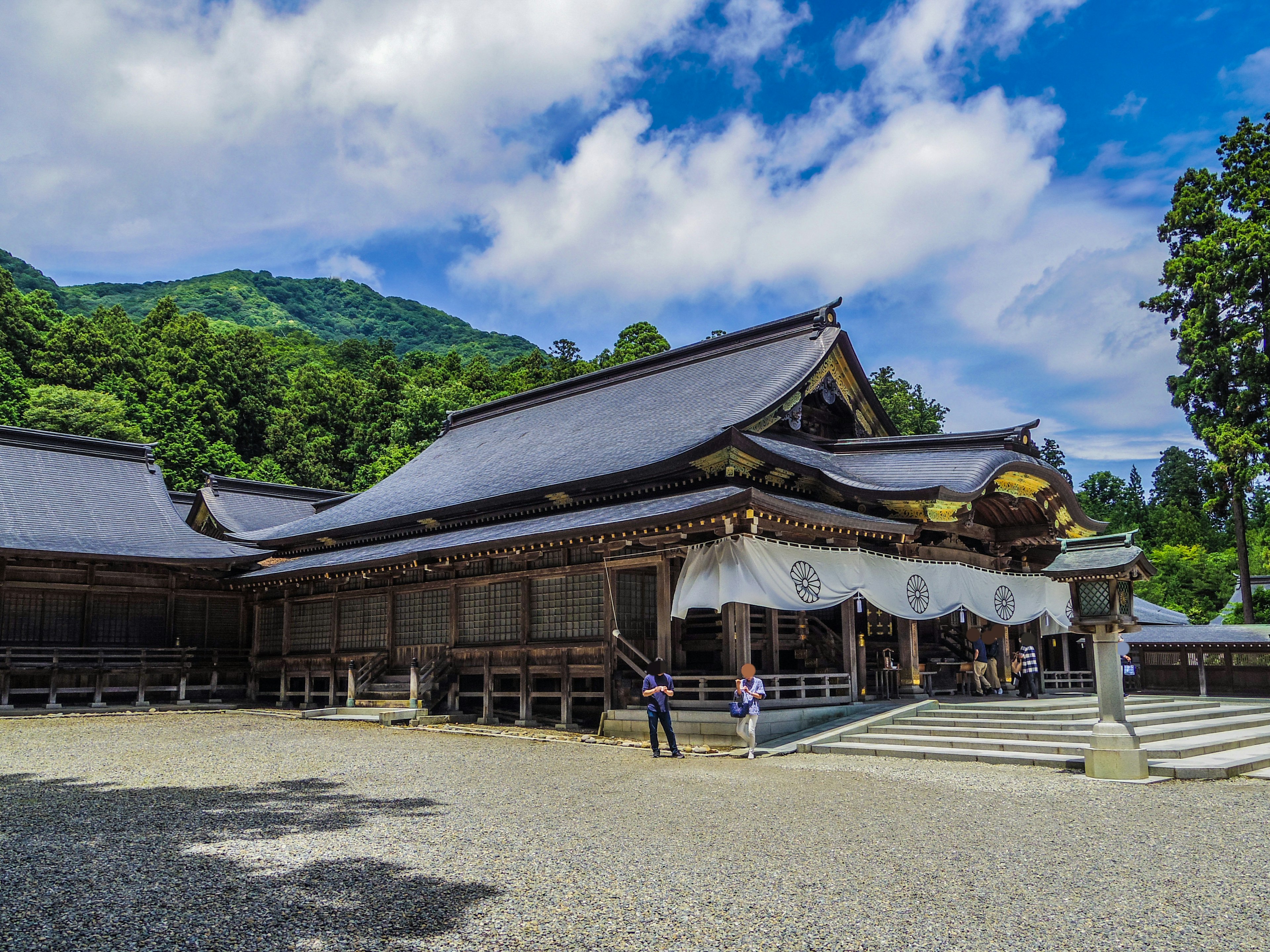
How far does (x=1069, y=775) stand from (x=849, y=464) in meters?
8.89

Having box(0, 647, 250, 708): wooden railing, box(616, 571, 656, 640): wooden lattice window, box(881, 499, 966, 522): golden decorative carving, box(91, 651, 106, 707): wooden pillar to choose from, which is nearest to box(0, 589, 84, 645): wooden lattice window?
box(0, 647, 250, 708): wooden railing

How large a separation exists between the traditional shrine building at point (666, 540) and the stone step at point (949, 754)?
4.80ft

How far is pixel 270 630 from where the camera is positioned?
24766 mm

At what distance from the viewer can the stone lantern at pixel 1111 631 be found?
405 inches

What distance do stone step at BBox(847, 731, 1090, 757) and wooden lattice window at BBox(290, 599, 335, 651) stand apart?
1413 centimetres

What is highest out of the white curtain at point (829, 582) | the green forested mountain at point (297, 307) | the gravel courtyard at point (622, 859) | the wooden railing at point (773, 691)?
the green forested mountain at point (297, 307)

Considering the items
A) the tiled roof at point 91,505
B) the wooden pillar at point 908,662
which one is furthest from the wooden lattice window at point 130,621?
the wooden pillar at point 908,662

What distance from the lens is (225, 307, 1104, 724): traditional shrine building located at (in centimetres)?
1530

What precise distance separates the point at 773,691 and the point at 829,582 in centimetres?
200

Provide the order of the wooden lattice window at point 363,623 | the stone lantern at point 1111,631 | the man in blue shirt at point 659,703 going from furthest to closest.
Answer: the wooden lattice window at point 363,623
the man in blue shirt at point 659,703
the stone lantern at point 1111,631

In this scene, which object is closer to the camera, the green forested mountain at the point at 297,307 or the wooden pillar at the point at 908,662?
the wooden pillar at the point at 908,662

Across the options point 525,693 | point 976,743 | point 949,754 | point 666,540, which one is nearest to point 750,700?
point 949,754

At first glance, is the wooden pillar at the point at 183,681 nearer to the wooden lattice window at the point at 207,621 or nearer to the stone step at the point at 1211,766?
the wooden lattice window at the point at 207,621

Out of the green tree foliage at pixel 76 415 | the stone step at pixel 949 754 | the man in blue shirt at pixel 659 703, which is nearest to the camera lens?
the stone step at pixel 949 754
